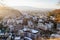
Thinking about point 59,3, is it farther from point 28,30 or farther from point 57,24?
point 28,30

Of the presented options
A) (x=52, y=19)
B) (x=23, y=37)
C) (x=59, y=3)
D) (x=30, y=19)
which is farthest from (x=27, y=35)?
(x=59, y=3)

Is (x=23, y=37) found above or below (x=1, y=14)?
below

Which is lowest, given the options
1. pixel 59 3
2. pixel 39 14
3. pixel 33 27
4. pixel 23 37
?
pixel 23 37

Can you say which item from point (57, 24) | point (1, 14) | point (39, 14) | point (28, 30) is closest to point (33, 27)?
point (28, 30)

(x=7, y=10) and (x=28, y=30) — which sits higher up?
(x=7, y=10)

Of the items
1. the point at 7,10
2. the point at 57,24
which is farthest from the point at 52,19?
the point at 7,10

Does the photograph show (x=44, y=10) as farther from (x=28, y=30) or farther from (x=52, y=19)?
(x=28, y=30)

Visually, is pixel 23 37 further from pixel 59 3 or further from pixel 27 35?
pixel 59 3
